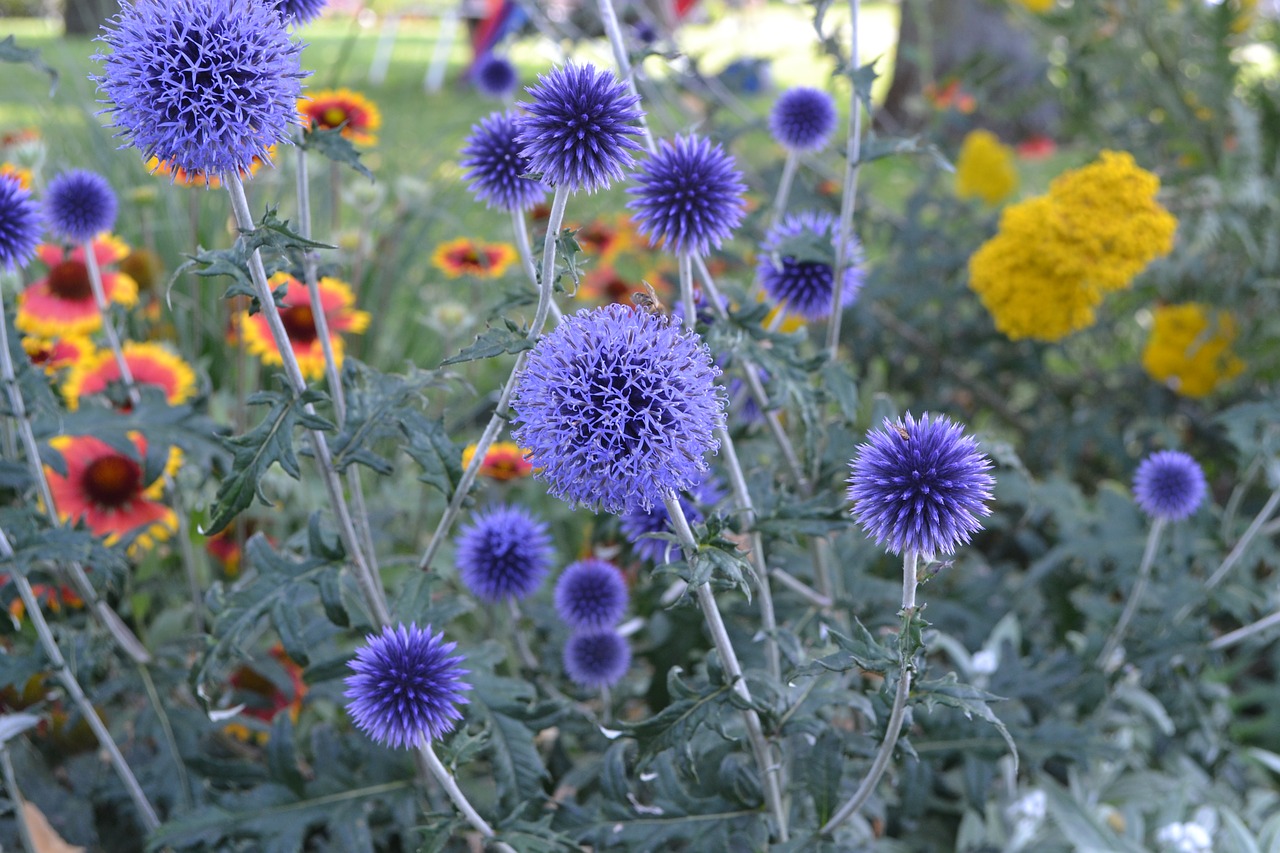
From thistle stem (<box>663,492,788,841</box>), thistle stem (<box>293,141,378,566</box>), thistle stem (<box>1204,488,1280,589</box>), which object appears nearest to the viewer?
thistle stem (<box>663,492,788,841</box>)

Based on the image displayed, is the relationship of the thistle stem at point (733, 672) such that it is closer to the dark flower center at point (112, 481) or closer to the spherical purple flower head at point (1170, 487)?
the spherical purple flower head at point (1170, 487)

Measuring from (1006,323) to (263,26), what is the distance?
217 centimetres

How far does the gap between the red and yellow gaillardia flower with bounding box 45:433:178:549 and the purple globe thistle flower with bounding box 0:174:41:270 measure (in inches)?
23.6

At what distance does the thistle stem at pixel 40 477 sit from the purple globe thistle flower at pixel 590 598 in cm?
89

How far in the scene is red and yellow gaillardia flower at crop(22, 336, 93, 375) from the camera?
7.55 ft

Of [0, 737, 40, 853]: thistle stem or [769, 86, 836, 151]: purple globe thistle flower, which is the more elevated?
[769, 86, 836, 151]: purple globe thistle flower

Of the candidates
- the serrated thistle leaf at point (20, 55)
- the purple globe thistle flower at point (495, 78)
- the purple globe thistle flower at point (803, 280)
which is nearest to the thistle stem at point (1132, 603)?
the purple globe thistle flower at point (803, 280)

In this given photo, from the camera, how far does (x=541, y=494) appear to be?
3344mm

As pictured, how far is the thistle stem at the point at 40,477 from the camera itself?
73.5 inches

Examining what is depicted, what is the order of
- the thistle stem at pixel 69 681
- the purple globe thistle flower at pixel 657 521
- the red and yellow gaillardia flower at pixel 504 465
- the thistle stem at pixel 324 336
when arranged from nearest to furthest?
the thistle stem at pixel 324 336 < the thistle stem at pixel 69 681 < the purple globe thistle flower at pixel 657 521 < the red and yellow gaillardia flower at pixel 504 465

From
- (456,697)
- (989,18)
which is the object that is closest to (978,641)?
(456,697)

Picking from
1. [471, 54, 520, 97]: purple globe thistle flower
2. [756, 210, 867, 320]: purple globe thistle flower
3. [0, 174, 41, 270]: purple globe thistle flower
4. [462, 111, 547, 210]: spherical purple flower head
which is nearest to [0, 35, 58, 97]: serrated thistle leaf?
[0, 174, 41, 270]: purple globe thistle flower

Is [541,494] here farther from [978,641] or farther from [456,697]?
[456,697]

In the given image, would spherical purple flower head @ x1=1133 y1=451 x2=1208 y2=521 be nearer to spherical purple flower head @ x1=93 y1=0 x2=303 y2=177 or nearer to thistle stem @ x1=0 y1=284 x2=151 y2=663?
spherical purple flower head @ x1=93 y1=0 x2=303 y2=177
